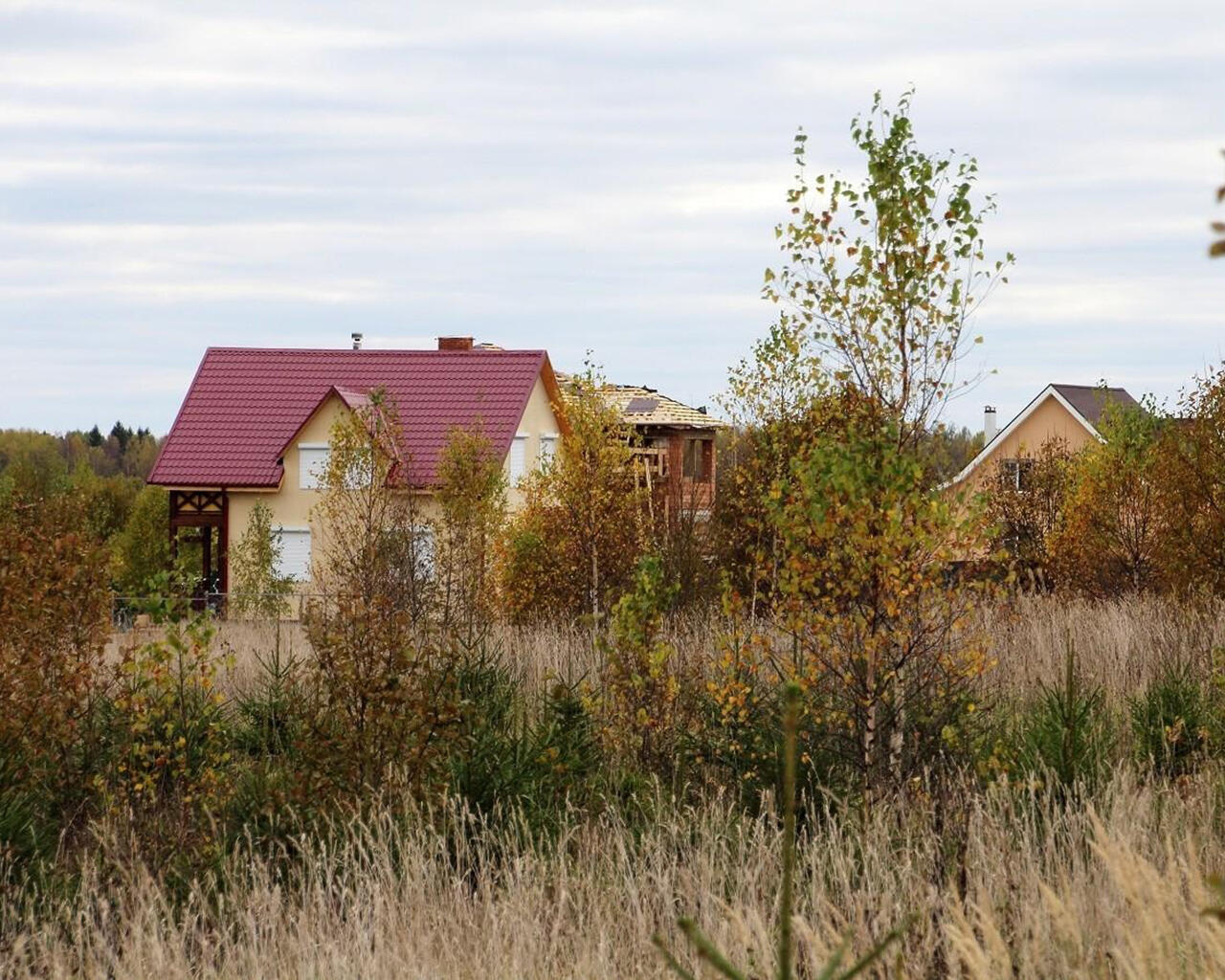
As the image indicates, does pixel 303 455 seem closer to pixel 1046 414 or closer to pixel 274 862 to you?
pixel 1046 414

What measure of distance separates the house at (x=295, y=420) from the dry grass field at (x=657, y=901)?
31.0 m

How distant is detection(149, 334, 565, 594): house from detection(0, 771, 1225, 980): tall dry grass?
31284 mm

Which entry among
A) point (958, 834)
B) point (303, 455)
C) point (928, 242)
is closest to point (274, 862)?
point (958, 834)

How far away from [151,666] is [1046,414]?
40.4 meters

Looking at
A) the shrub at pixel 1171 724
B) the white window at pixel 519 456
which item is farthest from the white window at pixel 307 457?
the shrub at pixel 1171 724

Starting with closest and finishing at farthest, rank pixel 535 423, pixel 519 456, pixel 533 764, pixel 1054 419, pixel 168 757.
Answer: pixel 533 764 < pixel 168 757 < pixel 519 456 < pixel 535 423 < pixel 1054 419

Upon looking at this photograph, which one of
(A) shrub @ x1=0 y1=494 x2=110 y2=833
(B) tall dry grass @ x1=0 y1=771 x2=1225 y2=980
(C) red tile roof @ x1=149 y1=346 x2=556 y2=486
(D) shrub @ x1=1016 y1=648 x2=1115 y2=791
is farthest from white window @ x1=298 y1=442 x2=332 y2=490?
(B) tall dry grass @ x1=0 y1=771 x2=1225 y2=980

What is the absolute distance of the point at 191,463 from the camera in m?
40.8

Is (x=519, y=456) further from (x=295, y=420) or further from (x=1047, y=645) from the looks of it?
(x=1047, y=645)

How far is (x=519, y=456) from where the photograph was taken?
42.9 meters

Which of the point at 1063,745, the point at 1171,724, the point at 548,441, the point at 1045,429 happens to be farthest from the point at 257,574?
the point at 1063,745

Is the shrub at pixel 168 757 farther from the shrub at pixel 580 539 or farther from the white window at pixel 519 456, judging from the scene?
the white window at pixel 519 456

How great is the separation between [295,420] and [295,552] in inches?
149

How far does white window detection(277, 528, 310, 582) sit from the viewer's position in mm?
40375
